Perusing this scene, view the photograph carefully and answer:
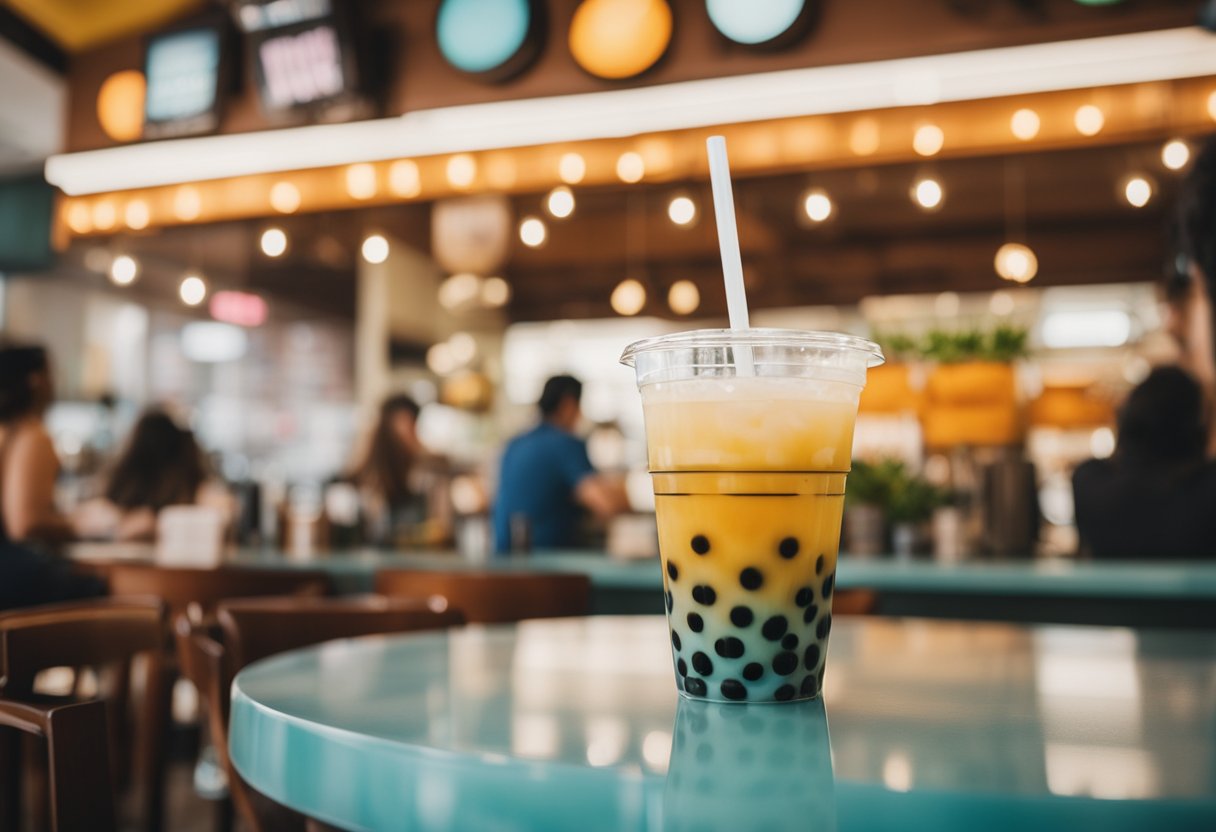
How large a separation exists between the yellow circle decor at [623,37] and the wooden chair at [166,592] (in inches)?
104

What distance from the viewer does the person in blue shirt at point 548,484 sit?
399 cm

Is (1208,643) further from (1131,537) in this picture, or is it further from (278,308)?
(278,308)

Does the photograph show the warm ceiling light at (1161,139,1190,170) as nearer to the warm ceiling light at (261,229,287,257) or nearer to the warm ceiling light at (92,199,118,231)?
the warm ceiling light at (261,229,287,257)

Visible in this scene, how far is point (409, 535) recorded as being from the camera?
4281mm

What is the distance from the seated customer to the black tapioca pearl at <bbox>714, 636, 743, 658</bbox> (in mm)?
2724

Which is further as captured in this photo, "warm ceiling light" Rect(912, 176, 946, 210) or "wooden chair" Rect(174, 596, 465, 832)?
"warm ceiling light" Rect(912, 176, 946, 210)

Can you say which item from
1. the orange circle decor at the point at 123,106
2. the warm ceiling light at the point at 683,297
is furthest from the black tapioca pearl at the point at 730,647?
the warm ceiling light at the point at 683,297

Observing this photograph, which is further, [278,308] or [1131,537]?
[278,308]

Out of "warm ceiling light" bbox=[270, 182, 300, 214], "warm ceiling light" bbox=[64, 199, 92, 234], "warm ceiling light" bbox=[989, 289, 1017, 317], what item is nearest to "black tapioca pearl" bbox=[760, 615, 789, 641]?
"warm ceiling light" bbox=[270, 182, 300, 214]

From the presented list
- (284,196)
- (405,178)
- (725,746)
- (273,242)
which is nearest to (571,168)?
(405,178)

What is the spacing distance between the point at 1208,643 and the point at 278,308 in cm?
911

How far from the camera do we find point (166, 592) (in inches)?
109

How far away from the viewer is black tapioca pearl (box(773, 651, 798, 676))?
0.70m

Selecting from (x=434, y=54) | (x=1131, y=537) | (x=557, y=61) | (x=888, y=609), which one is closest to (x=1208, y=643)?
(x=888, y=609)
